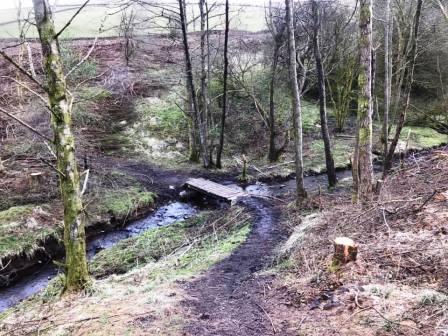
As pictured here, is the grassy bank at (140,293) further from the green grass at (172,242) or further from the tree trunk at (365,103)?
the tree trunk at (365,103)

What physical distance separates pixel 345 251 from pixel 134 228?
8334mm

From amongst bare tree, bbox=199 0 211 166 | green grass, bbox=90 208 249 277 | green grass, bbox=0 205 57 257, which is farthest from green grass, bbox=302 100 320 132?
green grass, bbox=0 205 57 257

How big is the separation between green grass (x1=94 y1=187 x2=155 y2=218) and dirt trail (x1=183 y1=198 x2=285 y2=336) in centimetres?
522

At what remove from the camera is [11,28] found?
120ft

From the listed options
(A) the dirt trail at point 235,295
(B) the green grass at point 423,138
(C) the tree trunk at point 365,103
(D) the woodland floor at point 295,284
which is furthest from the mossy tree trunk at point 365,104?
(B) the green grass at point 423,138

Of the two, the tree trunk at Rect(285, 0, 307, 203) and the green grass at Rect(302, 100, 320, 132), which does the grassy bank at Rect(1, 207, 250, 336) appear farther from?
the green grass at Rect(302, 100, 320, 132)

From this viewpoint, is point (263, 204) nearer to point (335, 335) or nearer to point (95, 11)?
point (335, 335)

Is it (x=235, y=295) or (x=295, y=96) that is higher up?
(x=295, y=96)

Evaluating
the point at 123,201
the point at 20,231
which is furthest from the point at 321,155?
the point at 20,231

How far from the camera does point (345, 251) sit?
5.95 metres

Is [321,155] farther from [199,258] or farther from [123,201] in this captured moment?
[199,258]

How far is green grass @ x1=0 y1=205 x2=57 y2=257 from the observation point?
1071 cm

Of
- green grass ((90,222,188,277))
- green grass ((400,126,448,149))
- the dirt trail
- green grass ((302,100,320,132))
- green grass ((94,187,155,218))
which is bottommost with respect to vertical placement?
green grass ((90,222,188,277))

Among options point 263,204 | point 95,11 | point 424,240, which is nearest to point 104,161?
point 263,204
